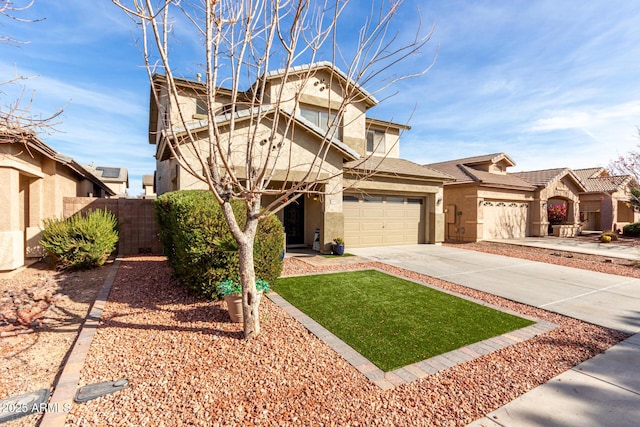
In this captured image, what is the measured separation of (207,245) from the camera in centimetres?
552

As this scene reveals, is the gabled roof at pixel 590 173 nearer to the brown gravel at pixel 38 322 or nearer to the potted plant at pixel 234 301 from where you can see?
the potted plant at pixel 234 301

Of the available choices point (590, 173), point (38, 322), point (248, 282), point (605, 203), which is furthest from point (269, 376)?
point (590, 173)

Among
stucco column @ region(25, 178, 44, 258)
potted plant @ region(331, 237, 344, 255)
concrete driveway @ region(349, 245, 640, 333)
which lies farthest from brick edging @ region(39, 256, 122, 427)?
potted plant @ region(331, 237, 344, 255)

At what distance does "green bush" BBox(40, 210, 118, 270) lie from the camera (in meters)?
8.00

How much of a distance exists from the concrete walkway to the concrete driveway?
0.02m

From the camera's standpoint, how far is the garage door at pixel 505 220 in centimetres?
1797

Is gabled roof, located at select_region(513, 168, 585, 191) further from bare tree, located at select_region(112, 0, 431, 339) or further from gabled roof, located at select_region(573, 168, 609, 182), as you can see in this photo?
bare tree, located at select_region(112, 0, 431, 339)

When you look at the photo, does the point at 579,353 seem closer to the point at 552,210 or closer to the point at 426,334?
the point at 426,334

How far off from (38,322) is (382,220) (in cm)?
1227

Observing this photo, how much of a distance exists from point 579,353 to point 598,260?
10.8 metres

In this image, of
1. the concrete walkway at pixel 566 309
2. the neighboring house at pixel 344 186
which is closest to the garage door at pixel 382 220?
the neighboring house at pixel 344 186

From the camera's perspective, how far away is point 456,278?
8500 millimetres

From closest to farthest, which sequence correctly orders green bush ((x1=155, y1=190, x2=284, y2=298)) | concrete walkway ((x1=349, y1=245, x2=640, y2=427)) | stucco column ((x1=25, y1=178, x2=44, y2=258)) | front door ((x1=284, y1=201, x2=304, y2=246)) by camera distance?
concrete walkway ((x1=349, y1=245, x2=640, y2=427))
green bush ((x1=155, y1=190, x2=284, y2=298))
stucco column ((x1=25, y1=178, x2=44, y2=258))
front door ((x1=284, y1=201, x2=304, y2=246))

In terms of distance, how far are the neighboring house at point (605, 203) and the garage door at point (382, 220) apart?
1754 cm
